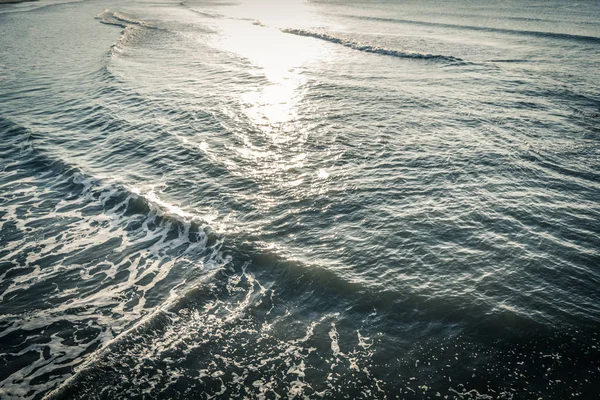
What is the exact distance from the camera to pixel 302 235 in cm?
1046

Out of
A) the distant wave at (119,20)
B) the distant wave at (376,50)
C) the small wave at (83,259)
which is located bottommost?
the small wave at (83,259)

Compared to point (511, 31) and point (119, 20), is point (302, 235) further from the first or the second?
point (119, 20)

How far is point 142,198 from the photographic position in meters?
12.4

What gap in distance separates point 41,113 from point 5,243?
457 inches

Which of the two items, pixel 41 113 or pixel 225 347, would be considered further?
pixel 41 113

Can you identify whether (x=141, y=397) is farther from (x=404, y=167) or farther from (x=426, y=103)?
(x=426, y=103)

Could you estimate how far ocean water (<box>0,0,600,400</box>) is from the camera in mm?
7133

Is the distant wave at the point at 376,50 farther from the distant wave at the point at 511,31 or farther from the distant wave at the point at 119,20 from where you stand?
the distant wave at the point at 119,20

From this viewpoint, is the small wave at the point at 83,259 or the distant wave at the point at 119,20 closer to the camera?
the small wave at the point at 83,259

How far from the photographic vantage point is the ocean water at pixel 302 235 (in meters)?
7.13

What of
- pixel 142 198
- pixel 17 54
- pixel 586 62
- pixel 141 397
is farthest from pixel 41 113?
pixel 586 62

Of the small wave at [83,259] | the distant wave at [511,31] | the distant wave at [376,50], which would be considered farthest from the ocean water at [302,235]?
the distant wave at [511,31]

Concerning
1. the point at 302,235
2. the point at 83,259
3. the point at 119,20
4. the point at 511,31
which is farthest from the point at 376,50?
the point at 119,20

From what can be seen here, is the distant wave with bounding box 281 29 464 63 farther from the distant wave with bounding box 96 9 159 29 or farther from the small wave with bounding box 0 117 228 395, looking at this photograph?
the small wave with bounding box 0 117 228 395
